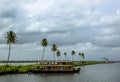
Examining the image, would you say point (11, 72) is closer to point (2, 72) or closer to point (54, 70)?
point (2, 72)

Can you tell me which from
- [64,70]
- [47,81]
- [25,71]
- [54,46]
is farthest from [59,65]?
[54,46]

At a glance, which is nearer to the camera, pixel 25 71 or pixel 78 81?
pixel 78 81

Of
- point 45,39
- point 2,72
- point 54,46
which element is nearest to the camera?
point 2,72

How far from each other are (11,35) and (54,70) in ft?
83.4

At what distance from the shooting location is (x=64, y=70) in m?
124

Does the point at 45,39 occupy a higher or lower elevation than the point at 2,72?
higher

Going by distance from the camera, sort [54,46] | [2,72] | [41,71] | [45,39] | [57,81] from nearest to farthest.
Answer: [57,81] < [2,72] < [41,71] < [45,39] < [54,46]

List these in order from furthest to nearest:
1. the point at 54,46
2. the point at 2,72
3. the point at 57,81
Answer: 1. the point at 54,46
2. the point at 2,72
3. the point at 57,81

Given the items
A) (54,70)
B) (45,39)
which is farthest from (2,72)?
(45,39)

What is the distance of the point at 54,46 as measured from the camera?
17488cm

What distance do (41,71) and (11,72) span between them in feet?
47.8

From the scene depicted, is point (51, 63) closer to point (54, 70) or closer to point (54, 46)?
point (54, 70)

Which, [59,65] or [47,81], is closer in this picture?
[47,81]

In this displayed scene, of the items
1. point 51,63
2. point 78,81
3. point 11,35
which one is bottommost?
point 78,81
